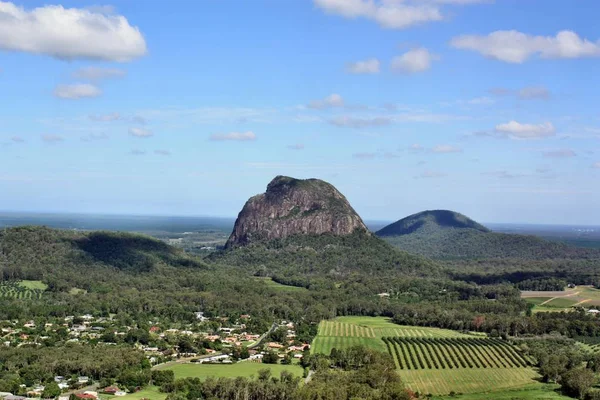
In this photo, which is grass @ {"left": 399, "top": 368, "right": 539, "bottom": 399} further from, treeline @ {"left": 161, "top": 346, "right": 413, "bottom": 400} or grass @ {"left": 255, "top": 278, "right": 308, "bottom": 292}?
grass @ {"left": 255, "top": 278, "right": 308, "bottom": 292}

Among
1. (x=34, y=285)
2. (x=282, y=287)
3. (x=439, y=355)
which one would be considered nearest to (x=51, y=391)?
(x=439, y=355)

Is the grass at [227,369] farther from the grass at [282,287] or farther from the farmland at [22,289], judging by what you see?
the grass at [282,287]

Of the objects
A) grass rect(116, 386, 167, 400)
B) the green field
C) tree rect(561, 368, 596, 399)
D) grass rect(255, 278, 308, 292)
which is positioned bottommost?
grass rect(116, 386, 167, 400)

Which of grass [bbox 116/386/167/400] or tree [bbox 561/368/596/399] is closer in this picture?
grass [bbox 116/386/167/400]

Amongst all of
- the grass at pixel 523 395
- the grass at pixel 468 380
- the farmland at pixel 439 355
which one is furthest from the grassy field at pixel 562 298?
the grass at pixel 523 395

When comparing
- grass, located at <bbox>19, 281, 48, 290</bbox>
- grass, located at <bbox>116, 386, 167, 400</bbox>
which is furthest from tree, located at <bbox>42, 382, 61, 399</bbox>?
grass, located at <bbox>19, 281, 48, 290</bbox>

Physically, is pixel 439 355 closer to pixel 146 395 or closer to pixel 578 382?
pixel 578 382

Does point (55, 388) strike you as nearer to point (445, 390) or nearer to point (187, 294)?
point (445, 390)
